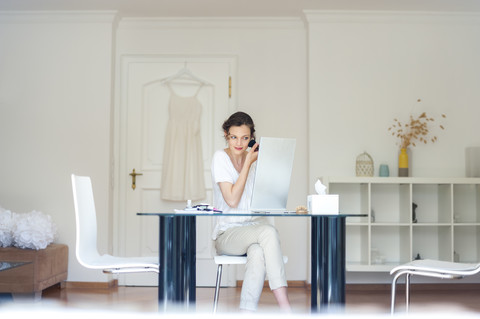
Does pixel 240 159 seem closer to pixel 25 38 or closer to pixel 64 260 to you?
pixel 64 260

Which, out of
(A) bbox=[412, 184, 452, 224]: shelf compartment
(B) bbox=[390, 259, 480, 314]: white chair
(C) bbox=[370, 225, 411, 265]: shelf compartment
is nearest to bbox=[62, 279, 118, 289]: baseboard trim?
(C) bbox=[370, 225, 411, 265]: shelf compartment

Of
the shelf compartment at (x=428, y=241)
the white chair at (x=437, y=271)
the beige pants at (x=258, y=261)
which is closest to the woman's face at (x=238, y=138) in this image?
the beige pants at (x=258, y=261)

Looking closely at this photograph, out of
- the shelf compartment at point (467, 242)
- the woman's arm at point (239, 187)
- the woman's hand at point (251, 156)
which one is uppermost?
the woman's hand at point (251, 156)

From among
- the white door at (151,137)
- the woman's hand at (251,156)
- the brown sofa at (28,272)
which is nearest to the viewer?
the woman's hand at (251,156)

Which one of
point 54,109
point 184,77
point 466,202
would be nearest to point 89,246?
point 54,109

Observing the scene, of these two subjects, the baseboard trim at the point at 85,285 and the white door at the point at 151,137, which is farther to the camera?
the white door at the point at 151,137

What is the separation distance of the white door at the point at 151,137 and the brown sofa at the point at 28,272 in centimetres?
83

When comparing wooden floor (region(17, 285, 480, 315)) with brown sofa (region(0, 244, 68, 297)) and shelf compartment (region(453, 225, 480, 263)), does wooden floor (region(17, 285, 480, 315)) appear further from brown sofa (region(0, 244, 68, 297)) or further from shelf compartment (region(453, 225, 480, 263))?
shelf compartment (region(453, 225, 480, 263))

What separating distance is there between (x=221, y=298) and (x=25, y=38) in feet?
9.76

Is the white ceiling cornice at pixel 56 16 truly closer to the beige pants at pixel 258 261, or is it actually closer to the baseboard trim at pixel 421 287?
the beige pants at pixel 258 261

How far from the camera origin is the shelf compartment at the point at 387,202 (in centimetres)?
509

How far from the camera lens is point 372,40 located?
523 cm

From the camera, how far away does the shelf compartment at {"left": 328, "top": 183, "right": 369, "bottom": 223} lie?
16.6ft

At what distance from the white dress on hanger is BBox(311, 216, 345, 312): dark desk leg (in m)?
2.71
